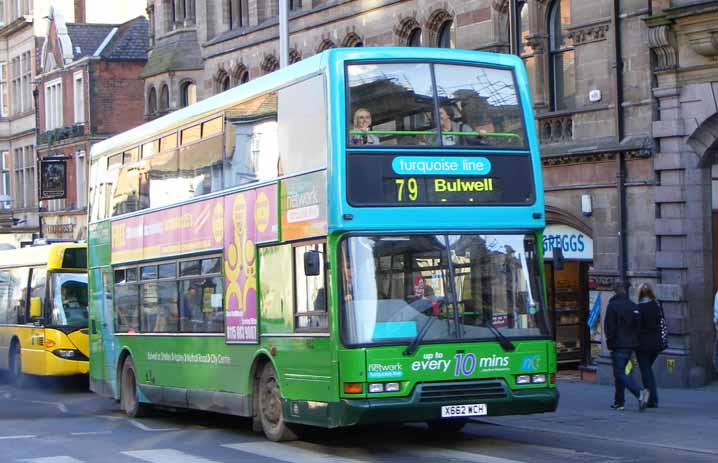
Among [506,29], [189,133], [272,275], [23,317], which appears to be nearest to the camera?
[272,275]

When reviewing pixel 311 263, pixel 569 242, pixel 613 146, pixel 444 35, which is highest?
pixel 444 35

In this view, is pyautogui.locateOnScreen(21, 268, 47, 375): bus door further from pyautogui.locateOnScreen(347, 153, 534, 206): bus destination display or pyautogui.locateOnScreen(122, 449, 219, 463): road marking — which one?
pyautogui.locateOnScreen(347, 153, 534, 206): bus destination display

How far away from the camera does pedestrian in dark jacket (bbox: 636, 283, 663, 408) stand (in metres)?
18.6

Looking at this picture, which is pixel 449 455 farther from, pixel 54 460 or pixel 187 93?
pixel 187 93

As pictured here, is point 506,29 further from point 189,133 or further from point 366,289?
point 366,289

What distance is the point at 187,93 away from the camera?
1692 inches

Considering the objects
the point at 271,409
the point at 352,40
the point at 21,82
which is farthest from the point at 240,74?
the point at 21,82

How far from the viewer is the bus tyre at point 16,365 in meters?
28.4

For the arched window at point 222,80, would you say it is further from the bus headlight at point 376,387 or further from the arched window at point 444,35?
the bus headlight at point 376,387

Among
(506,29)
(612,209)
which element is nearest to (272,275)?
(612,209)

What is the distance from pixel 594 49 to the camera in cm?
2386

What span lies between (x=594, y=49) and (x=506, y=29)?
9.74 feet

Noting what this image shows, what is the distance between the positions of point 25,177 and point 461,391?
53147mm

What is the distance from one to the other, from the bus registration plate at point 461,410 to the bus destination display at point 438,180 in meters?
2.06
